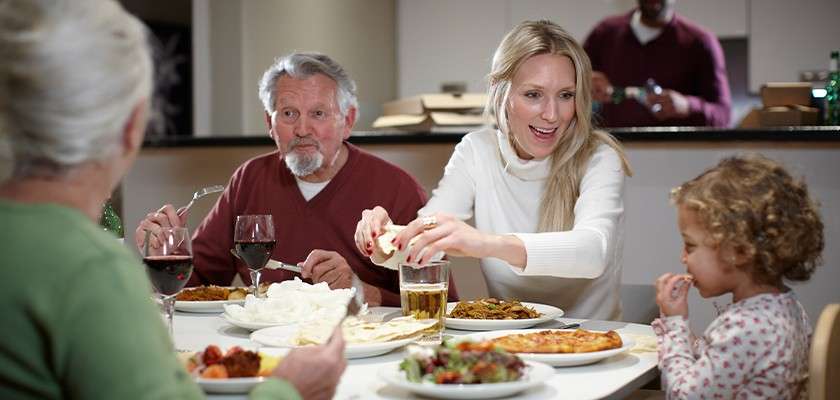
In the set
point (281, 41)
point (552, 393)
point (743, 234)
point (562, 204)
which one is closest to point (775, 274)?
point (743, 234)

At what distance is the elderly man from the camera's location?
2.71m

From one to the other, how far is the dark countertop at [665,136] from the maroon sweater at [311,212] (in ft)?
1.49

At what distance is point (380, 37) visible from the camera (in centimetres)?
642

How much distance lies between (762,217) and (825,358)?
24 centimetres

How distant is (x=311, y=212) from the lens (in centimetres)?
273

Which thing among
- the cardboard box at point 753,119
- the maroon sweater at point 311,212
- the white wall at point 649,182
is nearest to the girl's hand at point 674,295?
the maroon sweater at point 311,212

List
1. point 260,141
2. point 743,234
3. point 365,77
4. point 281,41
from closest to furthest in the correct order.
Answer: point 743,234, point 260,141, point 281,41, point 365,77

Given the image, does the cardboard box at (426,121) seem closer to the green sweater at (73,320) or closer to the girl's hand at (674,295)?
the girl's hand at (674,295)

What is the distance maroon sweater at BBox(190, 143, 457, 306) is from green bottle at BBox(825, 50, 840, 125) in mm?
1472

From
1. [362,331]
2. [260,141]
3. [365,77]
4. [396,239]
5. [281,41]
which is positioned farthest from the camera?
[365,77]

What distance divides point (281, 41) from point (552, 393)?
441cm

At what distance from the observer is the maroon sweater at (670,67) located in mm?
4906

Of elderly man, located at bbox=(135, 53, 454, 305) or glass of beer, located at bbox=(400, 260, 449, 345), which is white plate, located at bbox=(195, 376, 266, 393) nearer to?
glass of beer, located at bbox=(400, 260, 449, 345)

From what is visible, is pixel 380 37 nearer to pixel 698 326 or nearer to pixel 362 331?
pixel 698 326
